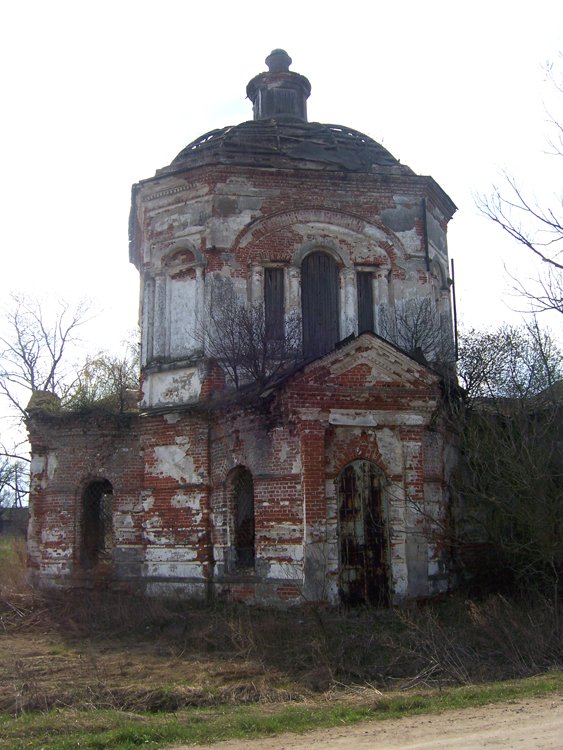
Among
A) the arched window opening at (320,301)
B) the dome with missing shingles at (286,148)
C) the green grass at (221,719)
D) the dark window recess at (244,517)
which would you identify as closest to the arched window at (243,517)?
the dark window recess at (244,517)

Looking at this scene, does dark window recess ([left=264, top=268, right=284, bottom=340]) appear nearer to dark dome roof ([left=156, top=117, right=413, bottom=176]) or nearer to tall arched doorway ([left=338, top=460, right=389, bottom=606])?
dark dome roof ([left=156, top=117, right=413, bottom=176])

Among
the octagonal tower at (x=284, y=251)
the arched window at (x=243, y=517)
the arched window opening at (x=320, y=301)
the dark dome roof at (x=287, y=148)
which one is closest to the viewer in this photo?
the arched window at (x=243, y=517)

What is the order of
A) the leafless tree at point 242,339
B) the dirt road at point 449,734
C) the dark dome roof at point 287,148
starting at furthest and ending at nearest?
the dark dome roof at point 287,148, the leafless tree at point 242,339, the dirt road at point 449,734

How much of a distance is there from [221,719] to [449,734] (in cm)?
220

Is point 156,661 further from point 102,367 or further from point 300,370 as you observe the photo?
point 102,367

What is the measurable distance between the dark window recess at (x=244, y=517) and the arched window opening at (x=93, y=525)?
3.70 metres

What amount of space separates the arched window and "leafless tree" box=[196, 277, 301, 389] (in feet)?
5.96

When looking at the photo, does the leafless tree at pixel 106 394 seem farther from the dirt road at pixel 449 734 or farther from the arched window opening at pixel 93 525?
the dirt road at pixel 449 734

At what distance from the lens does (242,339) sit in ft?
47.8

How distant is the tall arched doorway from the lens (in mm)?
12391

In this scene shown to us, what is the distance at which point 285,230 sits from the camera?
1623 cm

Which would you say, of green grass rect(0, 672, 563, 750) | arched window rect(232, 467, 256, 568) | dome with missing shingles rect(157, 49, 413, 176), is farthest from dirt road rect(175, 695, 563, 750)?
dome with missing shingles rect(157, 49, 413, 176)

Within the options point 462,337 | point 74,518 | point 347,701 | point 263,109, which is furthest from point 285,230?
point 347,701

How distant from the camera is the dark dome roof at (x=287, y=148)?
16391 mm
